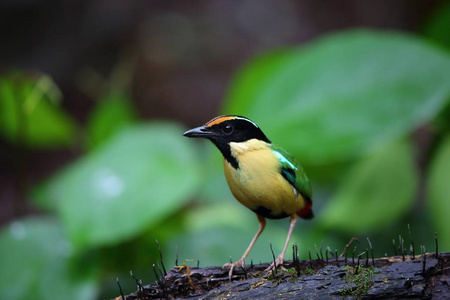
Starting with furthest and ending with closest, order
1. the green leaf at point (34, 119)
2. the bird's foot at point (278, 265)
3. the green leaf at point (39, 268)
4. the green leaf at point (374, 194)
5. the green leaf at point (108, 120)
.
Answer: the green leaf at point (108, 120) → the green leaf at point (34, 119) → the green leaf at point (374, 194) → the green leaf at point (39, 268) → the bird's foot at point (278, 265)

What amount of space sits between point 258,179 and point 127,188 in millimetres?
1460

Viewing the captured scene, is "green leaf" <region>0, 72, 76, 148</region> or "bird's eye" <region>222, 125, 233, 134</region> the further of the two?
"green leaf" <region>0, 72, 76, 148</region>

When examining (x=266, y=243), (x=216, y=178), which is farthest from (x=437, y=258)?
(x=216, y=178)

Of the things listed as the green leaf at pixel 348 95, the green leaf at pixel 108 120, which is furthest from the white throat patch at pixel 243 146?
the green leaf at pixel 108 120

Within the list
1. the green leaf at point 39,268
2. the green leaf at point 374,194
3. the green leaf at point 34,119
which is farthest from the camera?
the green leaf at point 34,119

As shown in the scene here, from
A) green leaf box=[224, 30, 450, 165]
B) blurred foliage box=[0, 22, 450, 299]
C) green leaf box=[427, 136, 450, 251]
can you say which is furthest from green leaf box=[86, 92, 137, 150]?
Result: green leaf box=[427, 136, 450, 251]

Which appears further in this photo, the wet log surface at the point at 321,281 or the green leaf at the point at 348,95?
the green leaf at the point at 348,95

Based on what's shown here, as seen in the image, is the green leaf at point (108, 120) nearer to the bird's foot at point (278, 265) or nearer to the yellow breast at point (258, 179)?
the bird's foot at point (278, 265)

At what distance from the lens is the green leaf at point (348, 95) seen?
2.60 m

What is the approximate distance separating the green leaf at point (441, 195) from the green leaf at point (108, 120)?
215 centimetres

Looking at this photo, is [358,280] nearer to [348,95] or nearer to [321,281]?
[321,281]

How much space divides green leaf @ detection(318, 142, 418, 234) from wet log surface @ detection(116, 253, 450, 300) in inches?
59.5

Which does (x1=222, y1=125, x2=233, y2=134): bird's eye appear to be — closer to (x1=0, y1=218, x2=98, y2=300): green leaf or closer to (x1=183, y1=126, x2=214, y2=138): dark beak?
(x1=183, y1=126, x2=214, y2=138): dark beak

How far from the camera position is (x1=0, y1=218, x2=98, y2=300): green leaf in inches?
102
